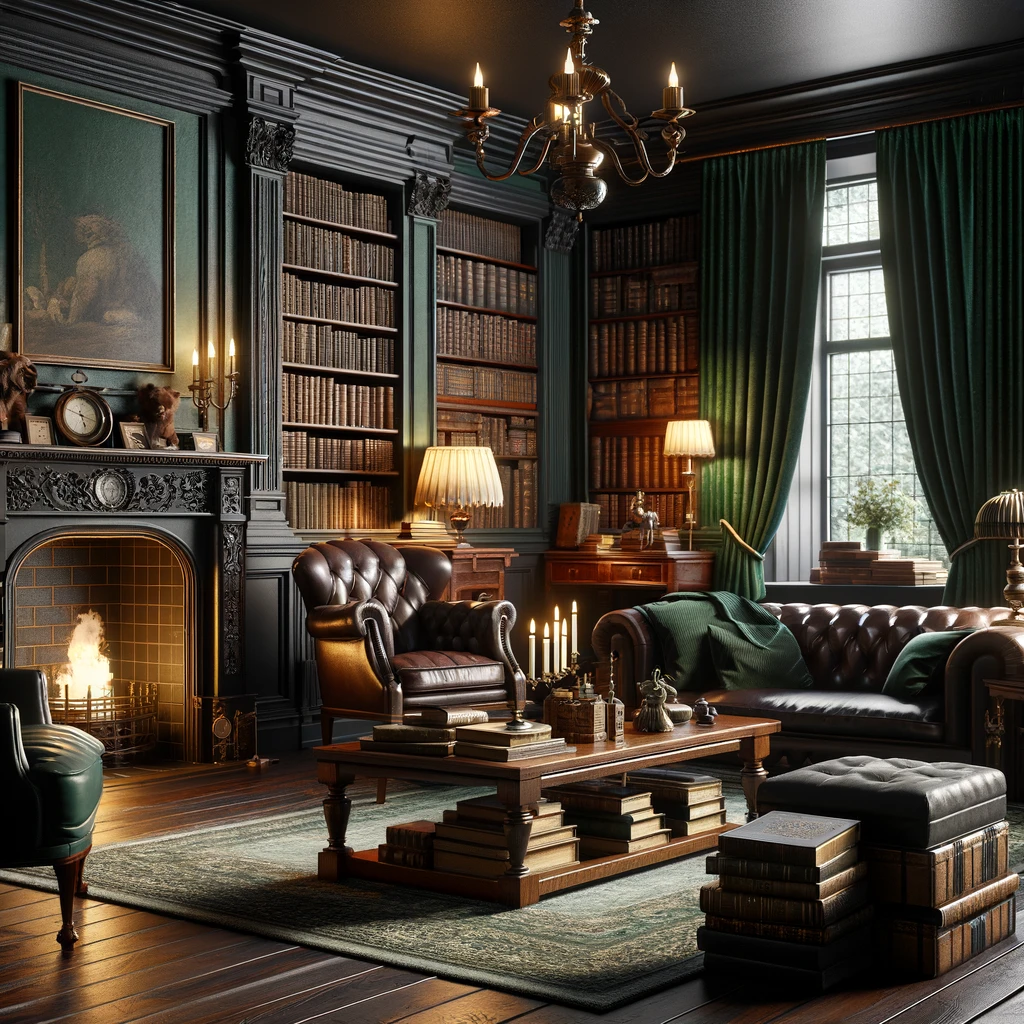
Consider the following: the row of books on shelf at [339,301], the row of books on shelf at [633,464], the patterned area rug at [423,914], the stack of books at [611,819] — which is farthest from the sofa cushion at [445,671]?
the row of books on shelf at [633,464]

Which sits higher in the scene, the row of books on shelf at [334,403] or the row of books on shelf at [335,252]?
the row of books on shelf at [335,252]

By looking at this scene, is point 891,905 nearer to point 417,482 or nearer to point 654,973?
point 654,973

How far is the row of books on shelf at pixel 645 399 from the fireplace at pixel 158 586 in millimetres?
2874

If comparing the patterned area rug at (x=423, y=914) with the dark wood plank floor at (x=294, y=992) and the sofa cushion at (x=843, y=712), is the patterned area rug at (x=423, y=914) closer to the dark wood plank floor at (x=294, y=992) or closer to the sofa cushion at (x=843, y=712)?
the dark wood plank floor at (x=294, y=992)

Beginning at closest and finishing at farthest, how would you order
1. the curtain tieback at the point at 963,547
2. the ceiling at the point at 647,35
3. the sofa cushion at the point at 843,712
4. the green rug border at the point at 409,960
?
1. the green rug border at the point at 409,960
2. the sofa cushion at the point at 843,712
3. the ceiling at the point at 647,35
4. the curtain tieback at the point at 963,547

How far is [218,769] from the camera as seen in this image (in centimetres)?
657

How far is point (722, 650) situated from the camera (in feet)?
21.3

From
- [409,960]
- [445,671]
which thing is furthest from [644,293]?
[409,960]

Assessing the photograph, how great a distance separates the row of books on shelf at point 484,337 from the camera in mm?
8398

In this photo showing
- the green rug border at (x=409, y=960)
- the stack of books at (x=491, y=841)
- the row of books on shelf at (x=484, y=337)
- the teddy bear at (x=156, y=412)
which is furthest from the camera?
the row of books on shelf at (x=484, y=337)

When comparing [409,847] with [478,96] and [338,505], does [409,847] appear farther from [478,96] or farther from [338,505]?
[338,505]

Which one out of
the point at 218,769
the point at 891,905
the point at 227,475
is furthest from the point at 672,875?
the point at 227,475

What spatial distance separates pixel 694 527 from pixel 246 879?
4.72 meters

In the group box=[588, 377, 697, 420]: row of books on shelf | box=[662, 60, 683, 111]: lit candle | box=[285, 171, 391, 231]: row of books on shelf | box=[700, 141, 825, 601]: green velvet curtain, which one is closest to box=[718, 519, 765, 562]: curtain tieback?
box=[700, 141, 825, 601]: green velvet curtain
